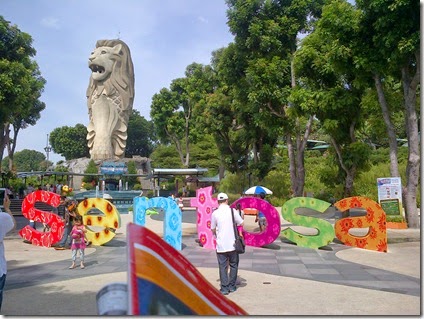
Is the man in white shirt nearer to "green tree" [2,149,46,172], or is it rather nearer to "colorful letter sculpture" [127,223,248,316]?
"colorful letter sculpture" [127,223,248,316]

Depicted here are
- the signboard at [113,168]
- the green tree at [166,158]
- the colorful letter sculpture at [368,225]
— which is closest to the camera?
the colorful letter sculpture at [368,225]

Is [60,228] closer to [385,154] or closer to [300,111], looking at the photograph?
[300,111]

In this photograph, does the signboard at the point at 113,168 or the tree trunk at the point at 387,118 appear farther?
the signboard at the point at 113,168

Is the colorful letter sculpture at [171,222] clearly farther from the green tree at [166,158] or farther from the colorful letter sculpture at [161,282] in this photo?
the green tree at [166,158]

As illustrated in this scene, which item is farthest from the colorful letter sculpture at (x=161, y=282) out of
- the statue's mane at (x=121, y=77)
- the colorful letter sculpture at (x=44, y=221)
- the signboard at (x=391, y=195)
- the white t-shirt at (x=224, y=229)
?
the statue's mane at (x=121, y=77)

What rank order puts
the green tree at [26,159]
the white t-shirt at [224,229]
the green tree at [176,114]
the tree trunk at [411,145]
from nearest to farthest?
the white t-shirt at [224,229] < the tree trunk at [411,145] < the green tree at [176,114] < the green tree at [26,159]

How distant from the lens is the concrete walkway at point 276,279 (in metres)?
6.00

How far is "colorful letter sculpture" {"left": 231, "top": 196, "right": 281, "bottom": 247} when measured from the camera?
11.2m

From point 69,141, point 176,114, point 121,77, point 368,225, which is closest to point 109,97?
point 121,77

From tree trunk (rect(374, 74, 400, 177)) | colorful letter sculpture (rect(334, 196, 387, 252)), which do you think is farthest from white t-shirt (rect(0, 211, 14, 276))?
tree trunk (rect(374, 74, 400, 177))

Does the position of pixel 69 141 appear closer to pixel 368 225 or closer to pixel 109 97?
pixel 109 97

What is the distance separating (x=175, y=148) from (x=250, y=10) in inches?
1184

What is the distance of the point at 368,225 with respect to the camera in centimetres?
1080

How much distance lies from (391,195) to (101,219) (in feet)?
26.7
